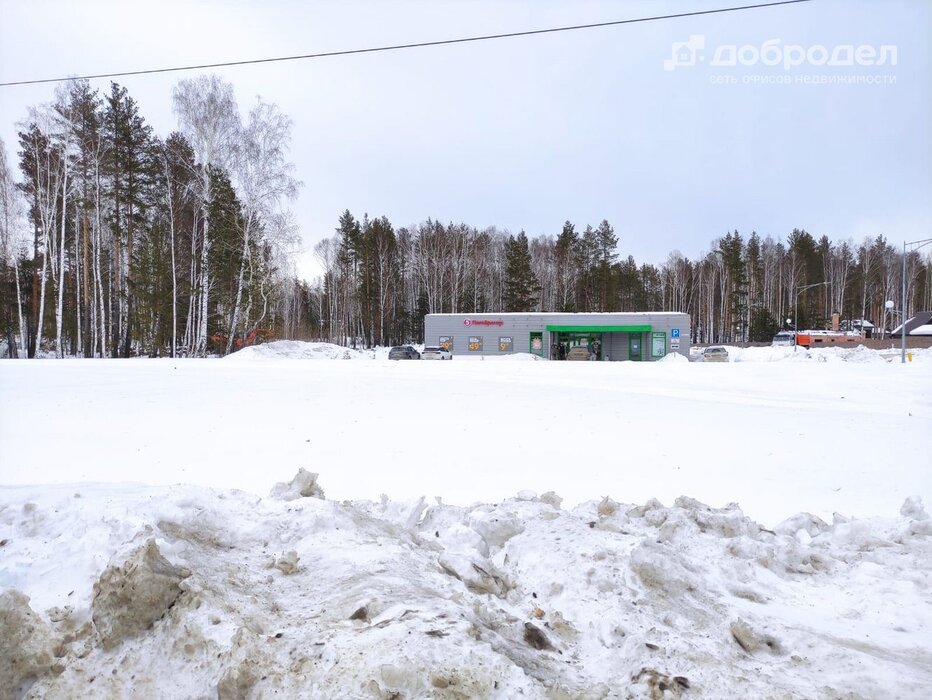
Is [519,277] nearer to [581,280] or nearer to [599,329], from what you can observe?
[581,280]

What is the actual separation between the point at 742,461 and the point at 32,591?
7651 millimetres

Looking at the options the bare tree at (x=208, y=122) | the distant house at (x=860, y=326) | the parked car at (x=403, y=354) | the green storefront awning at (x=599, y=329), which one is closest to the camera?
the bare tree at (x=208, y=122)

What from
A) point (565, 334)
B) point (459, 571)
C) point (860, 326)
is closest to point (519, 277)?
point (565, 334)

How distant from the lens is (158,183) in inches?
1203

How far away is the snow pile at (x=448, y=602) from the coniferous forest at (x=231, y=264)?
26.0m

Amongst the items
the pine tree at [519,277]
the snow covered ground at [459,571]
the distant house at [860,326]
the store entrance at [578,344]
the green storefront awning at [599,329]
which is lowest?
the snow covered ground at [459,571]

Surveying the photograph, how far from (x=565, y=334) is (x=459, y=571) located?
35750mm

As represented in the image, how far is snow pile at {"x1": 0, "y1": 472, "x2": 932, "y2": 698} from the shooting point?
2.18 metres

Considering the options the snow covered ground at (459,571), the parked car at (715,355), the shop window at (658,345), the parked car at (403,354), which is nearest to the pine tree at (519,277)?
the shop window at (658,345)

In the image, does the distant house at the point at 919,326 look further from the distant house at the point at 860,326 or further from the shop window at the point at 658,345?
the shop window at the point at 658,345

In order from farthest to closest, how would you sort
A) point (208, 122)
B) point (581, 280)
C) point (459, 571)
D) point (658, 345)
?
point (581, 280)
point (658, 345)
point (208, 122)
point (459, 571)

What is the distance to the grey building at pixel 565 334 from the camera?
3578 cm

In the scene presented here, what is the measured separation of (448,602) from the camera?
2623 millimetres

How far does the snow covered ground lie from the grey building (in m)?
29.2
